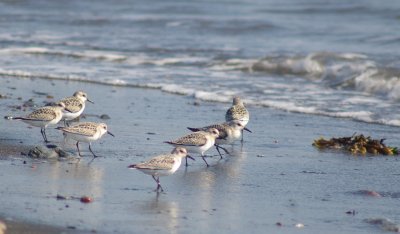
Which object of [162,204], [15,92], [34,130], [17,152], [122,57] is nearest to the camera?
[162,204]

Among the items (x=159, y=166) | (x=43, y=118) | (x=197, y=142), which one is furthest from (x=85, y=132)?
(x=159, y=166)

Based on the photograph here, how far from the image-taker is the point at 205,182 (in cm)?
945

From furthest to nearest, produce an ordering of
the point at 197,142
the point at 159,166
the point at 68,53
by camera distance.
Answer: the point at 68,53, the point at 197,142, the point at 159,166

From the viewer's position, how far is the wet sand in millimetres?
7767

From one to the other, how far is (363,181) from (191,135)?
76.9 inches

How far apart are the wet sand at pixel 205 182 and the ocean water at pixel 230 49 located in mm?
2226

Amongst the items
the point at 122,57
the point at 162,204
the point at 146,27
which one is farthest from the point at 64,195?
the point at 146,27

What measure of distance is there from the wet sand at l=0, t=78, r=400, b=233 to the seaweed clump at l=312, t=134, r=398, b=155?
0.79ft

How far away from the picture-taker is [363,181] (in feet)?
32.3

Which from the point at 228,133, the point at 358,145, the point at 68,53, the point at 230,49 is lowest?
the point at 358,145

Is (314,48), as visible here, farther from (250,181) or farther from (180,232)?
(180,232)

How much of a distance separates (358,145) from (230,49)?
10004 millimetres

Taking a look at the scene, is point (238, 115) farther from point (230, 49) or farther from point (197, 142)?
point (230, 49)

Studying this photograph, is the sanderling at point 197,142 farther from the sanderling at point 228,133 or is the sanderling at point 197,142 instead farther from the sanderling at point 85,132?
the sanderling at point 85,132
